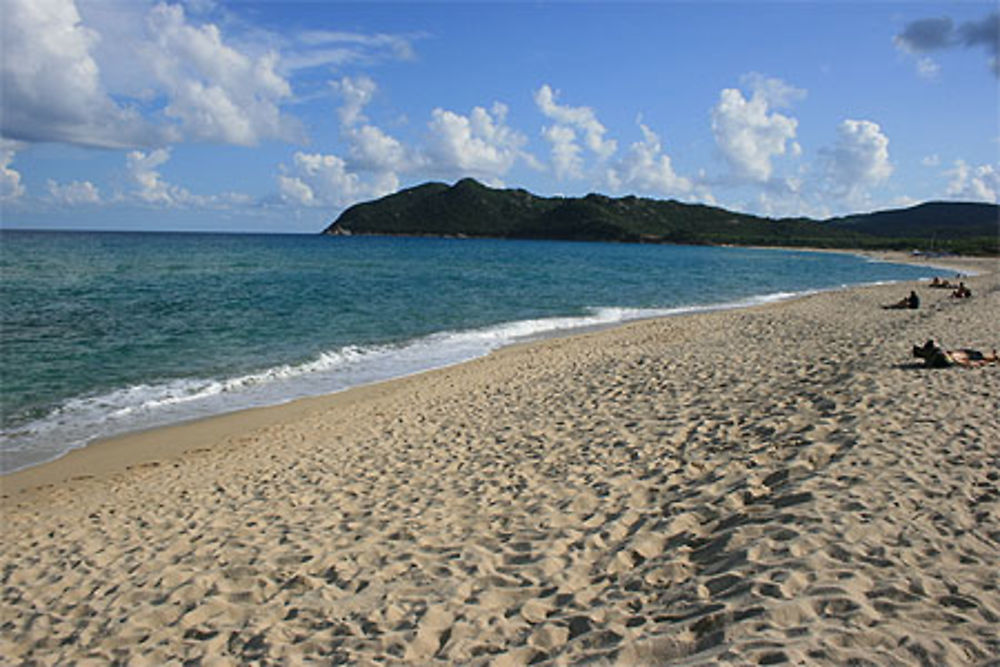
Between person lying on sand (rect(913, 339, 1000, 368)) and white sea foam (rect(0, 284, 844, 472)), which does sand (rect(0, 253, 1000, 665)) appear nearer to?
person lying on sand (rect(913, 339, 1000, 368))

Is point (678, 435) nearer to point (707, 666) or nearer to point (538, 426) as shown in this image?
point (538, 426)

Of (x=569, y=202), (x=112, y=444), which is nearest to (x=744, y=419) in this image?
(x=112, y=444)

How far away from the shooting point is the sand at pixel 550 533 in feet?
14.4

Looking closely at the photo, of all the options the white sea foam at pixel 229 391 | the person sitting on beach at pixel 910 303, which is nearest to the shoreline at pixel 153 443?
the white sea foam at pixel 229 391

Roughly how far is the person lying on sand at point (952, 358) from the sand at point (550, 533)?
257 mm

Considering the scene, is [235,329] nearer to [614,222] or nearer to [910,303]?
[910,303]

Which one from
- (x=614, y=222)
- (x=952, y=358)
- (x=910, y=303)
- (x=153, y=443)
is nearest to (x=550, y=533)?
(x=153, y=443)

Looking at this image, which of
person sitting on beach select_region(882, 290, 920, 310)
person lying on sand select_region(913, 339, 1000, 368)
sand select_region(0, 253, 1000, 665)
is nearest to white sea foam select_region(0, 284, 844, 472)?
sand select_region(0, 253, 1000, 665)

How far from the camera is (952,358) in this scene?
447 inches

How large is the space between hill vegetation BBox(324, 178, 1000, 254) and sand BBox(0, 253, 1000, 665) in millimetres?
159578

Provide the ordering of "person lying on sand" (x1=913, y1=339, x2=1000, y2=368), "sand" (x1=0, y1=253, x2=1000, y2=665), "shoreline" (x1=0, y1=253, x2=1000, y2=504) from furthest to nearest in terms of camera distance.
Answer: "person lying on sand" (x1=913, y1=339, x2=1000, y2=368)
"shoreline" (x1=0, y1=253, x2=1000, y2=504)
"sand" (x1=0, y1=253, x2=1000, y2=665)

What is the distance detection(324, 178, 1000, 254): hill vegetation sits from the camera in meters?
166

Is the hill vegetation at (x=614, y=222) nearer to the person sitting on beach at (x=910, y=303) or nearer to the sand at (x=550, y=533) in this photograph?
the person sitting on beach at (x=910, y=303)

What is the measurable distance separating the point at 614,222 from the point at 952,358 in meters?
163
